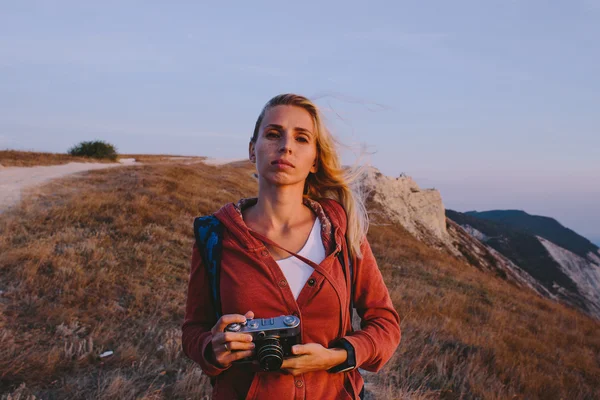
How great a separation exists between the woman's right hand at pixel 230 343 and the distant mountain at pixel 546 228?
167ft

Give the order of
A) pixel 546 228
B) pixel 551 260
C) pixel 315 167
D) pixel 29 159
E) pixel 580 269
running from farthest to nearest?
pixel 546 228, pixel 580 269, pixel 551 260, pixel 29 159, pixel 315 167

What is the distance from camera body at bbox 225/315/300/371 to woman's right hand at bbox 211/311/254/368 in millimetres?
20

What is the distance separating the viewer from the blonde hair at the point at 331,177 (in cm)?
193

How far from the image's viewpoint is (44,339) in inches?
158

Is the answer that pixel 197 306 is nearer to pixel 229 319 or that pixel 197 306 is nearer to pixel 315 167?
pixel 229 319

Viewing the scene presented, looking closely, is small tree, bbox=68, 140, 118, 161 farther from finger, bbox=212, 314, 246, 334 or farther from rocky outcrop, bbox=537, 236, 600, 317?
rocky outcrop, bbox=537, 236, 600, 317

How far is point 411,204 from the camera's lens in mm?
28750

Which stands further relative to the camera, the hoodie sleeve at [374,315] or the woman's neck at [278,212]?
the woman's neck at [278,212]

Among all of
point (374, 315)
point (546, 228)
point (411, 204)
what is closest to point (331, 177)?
point (374, 315)

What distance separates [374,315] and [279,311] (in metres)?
0.49

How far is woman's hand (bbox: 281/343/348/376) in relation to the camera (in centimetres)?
143

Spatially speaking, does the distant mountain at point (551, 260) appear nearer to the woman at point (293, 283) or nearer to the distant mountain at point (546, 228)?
the distant mountain at point (546, 228)

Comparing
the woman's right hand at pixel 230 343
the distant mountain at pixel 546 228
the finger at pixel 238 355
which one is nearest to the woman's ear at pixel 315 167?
the woman's right hand at pixel 230 343

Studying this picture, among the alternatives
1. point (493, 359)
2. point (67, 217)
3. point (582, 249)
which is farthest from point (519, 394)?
point (582, 249)
